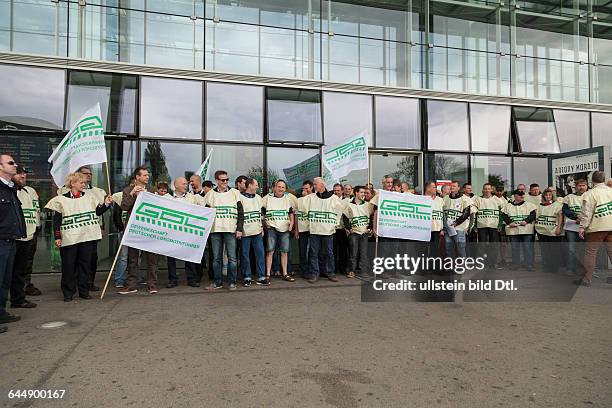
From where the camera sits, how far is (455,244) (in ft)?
29.2

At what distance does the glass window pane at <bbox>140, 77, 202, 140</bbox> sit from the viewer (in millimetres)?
9625

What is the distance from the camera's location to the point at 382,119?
11.4 meters

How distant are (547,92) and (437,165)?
501 centimetres

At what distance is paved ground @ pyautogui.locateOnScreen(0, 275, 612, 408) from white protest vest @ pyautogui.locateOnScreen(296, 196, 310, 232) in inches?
89.5

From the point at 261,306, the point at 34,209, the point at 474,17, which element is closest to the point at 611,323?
the point at 261,306

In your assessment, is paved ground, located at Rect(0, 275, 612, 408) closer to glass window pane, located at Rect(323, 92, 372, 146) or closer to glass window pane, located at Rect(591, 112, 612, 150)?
glass window pane, located at Rect(323, 92, 372, 146)

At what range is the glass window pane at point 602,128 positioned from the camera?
42.9 ft

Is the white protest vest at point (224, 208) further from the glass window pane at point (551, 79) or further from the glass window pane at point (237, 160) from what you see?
the glass window pane at point (551, 79)

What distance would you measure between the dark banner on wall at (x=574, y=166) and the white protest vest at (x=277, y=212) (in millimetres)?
7360

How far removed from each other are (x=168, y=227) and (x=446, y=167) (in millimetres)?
8504

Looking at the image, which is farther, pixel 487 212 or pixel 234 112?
pixel 234 112

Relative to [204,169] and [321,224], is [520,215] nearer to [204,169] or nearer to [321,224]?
[321,224]

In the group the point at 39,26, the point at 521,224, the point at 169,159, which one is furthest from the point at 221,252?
the point at 39,26

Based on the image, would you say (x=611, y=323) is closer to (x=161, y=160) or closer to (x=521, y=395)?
(x=521, y=395)
